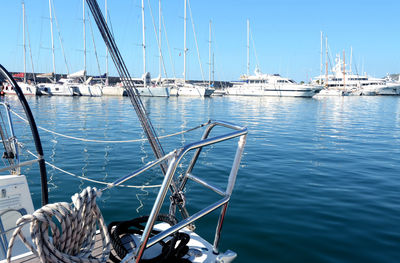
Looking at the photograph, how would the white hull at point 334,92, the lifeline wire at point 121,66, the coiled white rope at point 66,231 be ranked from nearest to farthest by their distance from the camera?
the coiled white rope at point 66,231, the lifeline wire at point 121,66, the white hull at point 334,92

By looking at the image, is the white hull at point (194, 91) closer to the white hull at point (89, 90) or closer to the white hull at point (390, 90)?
the white hull at point (89, 90)

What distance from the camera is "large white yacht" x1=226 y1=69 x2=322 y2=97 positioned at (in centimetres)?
5925

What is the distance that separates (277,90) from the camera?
60.7m

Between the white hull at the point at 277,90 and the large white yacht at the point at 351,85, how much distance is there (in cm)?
1737

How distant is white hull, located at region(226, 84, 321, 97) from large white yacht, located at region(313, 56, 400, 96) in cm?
1737

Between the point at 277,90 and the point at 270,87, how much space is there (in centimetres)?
146

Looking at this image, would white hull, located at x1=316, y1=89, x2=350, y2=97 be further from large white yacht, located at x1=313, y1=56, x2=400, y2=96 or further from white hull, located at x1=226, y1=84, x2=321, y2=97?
white hull, located at x1=226, y1=84, x2=321, y2=97

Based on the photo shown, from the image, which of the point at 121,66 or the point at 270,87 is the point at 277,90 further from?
the point at 121,66

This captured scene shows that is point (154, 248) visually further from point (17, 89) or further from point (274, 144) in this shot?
point (274, 144)

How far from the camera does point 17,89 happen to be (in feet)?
9.87

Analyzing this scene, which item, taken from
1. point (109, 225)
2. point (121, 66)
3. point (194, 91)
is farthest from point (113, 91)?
point (109, 225)

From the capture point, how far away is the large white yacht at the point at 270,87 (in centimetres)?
5925

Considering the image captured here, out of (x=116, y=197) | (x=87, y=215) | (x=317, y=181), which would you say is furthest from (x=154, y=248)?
(x=317, y=181)

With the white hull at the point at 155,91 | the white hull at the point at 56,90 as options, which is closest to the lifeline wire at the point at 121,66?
the white hull at the point at 155,91
